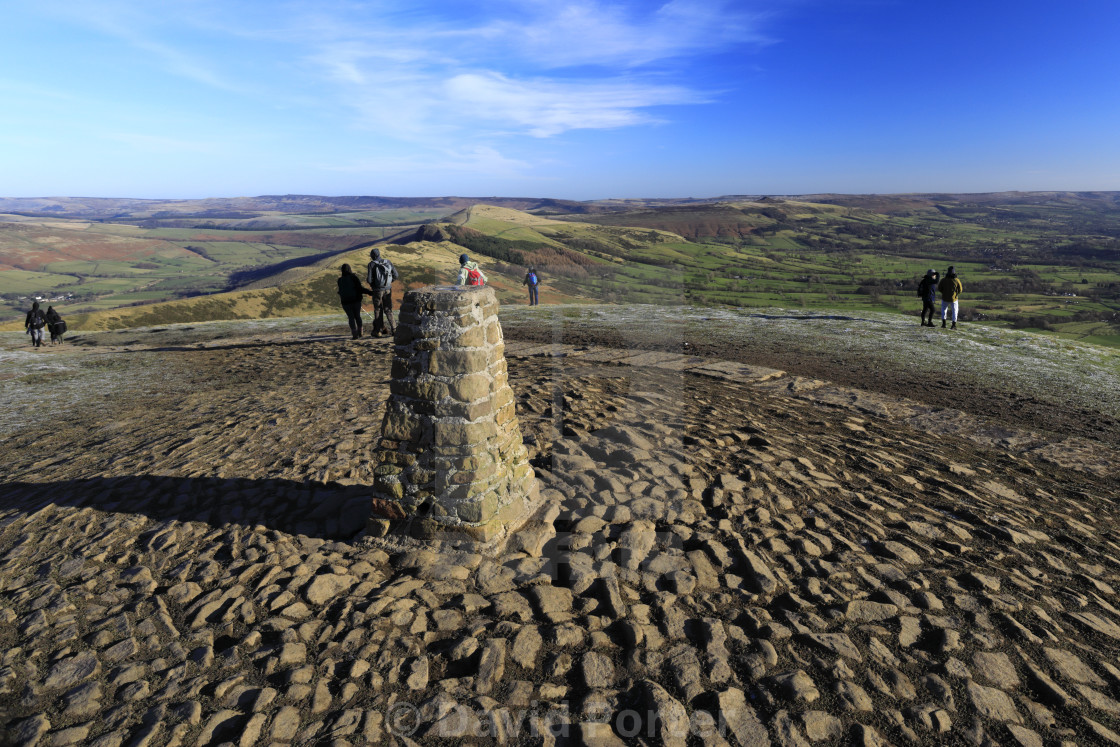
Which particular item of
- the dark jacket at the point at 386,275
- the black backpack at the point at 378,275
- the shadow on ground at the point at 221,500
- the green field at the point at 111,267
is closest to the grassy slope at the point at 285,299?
the dark jacket at the point at 386,275

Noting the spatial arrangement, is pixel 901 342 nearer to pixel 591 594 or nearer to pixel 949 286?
pixel 949 286

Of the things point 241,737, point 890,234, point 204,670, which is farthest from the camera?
point 890,234

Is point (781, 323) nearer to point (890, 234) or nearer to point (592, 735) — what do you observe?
point (592, 735)

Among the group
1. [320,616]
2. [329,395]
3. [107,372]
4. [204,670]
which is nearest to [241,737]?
[204,670]

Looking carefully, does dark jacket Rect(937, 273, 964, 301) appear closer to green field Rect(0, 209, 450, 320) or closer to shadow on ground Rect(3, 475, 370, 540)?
shadow on ground Rect(3, 475, 370, 540)

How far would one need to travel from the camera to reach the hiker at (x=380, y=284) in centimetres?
1380

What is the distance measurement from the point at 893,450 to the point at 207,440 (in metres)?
10.2

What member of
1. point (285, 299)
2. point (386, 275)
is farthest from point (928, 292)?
point (285, 299)

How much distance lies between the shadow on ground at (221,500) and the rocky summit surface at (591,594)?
4 cm

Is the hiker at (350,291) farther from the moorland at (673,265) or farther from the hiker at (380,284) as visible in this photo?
the moorland at (673,265)

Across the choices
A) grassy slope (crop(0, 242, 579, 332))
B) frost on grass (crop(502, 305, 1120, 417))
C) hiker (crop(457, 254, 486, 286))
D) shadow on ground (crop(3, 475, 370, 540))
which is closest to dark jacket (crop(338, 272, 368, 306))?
frost on grass (crop(502, 305, 1120, 417))

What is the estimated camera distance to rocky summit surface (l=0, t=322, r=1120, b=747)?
3.74m

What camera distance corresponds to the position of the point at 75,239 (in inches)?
7121

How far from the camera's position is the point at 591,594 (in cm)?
496
